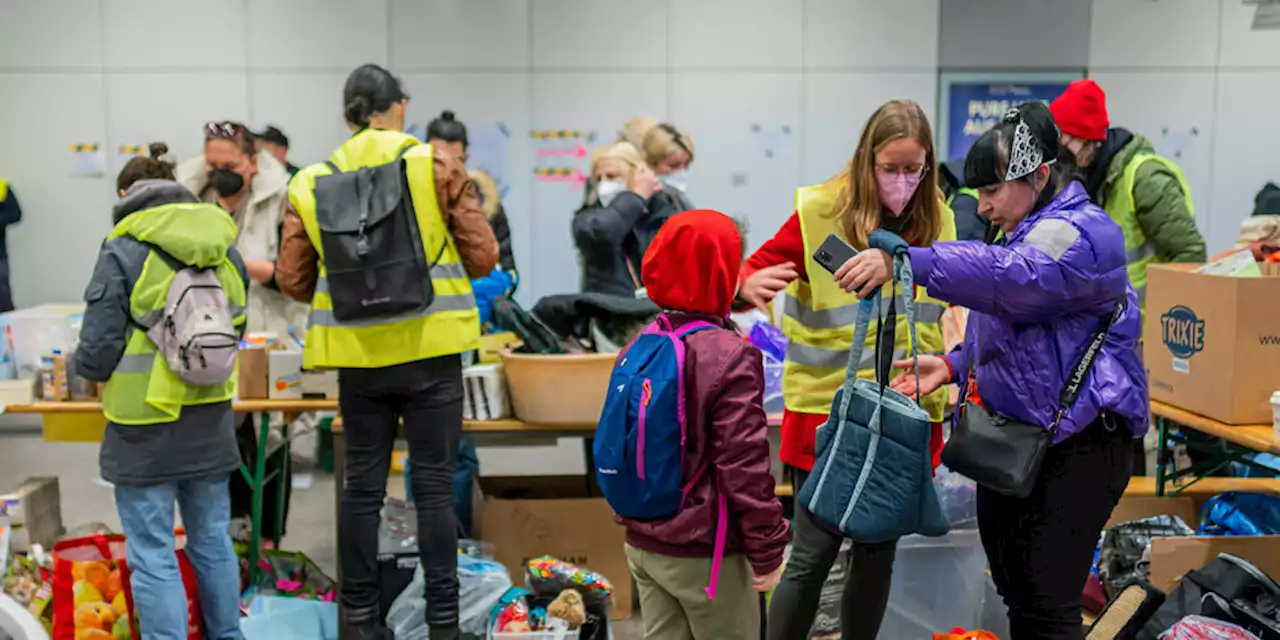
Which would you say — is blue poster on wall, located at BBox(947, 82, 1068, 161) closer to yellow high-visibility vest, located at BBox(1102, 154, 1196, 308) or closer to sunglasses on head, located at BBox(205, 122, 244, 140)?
yellow high-visibility vest, located at BBox(1102, 154, 1196, 308)

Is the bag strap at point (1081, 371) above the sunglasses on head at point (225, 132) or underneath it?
underneath

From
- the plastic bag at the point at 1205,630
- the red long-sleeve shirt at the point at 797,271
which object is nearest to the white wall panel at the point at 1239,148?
the plastic bag at the point at 1205,630

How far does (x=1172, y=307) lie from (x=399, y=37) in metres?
4.62

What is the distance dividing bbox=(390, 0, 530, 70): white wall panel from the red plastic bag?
3839 mm

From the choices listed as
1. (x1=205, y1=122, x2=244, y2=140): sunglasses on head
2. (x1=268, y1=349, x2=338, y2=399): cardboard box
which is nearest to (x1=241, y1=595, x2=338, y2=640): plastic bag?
(x1=268, y1=349, x2=338, y2=399): cardboard box

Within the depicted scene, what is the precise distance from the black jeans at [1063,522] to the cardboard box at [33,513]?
2894 mm

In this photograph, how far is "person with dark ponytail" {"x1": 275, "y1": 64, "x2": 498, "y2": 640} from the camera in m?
2.94

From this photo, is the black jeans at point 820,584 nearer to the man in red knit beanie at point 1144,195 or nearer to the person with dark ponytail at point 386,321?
the person with dark ponytail at point 386,321

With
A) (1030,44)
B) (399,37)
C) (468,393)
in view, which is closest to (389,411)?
(468,393)

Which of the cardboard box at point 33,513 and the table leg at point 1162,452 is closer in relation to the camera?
the table leg at point 1162,452

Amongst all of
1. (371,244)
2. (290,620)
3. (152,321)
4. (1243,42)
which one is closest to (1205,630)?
(371,244)

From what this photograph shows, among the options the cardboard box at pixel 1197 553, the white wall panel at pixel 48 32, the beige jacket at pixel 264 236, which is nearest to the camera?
the cardboard box at pixel 1197 553

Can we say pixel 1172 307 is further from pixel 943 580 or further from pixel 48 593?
pixel 48 593

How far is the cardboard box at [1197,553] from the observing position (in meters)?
2.74
